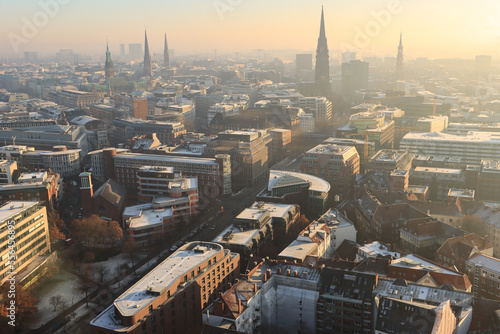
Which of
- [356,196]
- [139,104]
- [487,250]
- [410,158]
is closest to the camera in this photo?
[487,250]

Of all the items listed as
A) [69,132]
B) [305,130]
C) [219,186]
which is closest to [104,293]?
[219,186]

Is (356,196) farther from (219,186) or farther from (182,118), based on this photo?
(182,118)

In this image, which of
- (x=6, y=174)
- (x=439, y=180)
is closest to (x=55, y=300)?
(x=6, y=174)

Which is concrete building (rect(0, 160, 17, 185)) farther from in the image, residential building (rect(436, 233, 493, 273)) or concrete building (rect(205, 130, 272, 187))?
residential building (rect(436, 233, 493, 273))

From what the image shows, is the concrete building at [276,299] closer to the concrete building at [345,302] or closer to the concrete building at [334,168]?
the concrete building at [345,302]

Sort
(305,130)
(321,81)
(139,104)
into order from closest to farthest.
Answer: (305,130) < (139,104) < (321,81)

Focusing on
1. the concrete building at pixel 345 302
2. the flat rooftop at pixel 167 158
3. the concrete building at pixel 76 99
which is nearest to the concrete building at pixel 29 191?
the flat rooftop at pixel 167 158
